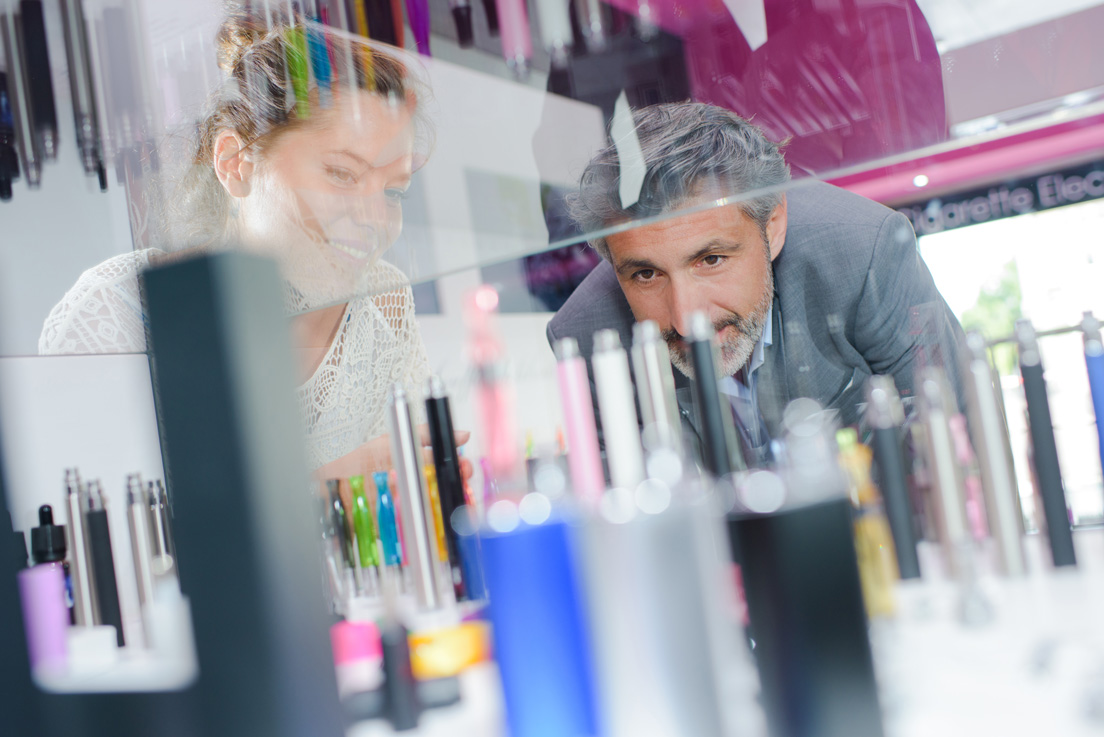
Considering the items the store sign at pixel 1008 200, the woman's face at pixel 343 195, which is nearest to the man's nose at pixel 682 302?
the store sign at pixel 1008 200

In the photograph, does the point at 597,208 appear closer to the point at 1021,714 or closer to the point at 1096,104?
the point at 1096,104

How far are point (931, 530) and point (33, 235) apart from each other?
0.88 m

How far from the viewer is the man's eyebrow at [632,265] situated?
914mm

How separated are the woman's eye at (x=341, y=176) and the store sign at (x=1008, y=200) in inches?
21.6

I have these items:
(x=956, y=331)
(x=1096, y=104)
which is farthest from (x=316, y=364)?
(x=1096, y=104)

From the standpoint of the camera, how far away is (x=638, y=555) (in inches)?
10.5

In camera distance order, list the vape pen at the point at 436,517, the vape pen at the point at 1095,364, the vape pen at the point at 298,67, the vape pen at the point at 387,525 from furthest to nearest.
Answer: the vape pen at the point at 298,67 → the vape pen at the point at 387,525 → the vape pen at the point at 436,517 → the vape pen at the point at 1095,364

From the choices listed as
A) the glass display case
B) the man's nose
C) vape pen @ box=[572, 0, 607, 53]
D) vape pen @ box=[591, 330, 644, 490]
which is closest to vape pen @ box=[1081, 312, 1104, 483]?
the glass display case

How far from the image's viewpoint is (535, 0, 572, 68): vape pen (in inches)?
20.6

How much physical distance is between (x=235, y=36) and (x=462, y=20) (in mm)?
311

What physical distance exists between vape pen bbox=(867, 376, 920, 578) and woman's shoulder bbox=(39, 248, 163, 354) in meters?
0.69

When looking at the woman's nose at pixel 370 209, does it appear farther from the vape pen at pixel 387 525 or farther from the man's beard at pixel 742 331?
the man's beard at pixel 742 331

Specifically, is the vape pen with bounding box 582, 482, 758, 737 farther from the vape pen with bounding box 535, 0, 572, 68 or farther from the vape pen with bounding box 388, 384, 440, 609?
the vape pen with bounding box 535, 0, 572, 68

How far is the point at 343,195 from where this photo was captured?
0.65 meters
